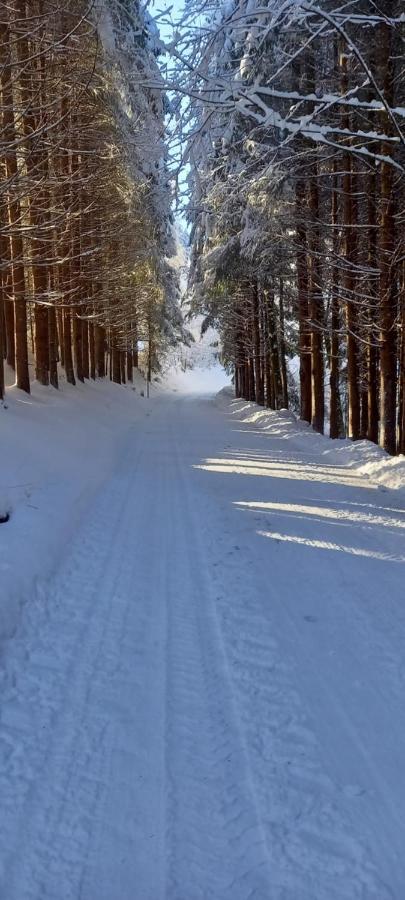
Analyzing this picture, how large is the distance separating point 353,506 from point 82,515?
3.73 metres

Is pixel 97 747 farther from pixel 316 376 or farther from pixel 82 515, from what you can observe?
pixel 316 376

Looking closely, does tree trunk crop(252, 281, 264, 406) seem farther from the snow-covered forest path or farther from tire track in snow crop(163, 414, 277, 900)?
tire track in snow crop(163, 414, 277, 900)

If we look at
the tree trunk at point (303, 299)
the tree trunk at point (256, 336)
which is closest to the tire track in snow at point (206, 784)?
the tree trunk at point (303, 299)

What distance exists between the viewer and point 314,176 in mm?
9547

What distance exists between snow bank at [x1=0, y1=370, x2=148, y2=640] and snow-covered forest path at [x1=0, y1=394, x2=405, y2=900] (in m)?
0.25

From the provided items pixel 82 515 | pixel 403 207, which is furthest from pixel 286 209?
pixel 82 515

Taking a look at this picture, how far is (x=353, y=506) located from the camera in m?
7.53

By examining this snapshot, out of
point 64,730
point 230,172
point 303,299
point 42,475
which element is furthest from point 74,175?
point 64,730

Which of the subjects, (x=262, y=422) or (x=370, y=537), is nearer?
(x=370, y=537)

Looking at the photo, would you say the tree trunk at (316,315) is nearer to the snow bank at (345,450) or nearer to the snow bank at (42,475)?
the snow bank at (345,450)

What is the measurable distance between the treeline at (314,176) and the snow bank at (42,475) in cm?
424

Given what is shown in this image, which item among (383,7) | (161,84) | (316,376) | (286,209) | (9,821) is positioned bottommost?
(9,821)

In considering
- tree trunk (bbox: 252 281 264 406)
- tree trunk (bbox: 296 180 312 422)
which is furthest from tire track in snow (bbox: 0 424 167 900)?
tree trunk (bbox: 252 281 264 406)

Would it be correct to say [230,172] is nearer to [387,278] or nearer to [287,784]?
[387,278]
